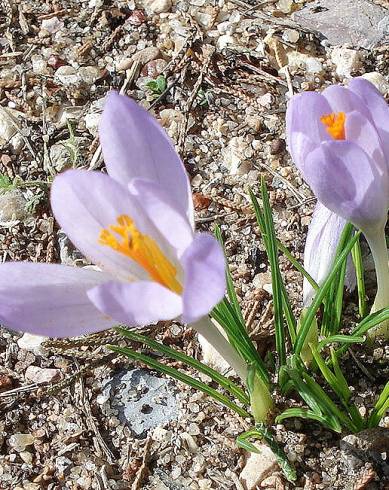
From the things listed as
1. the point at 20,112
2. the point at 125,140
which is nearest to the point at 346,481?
the point at 125,140

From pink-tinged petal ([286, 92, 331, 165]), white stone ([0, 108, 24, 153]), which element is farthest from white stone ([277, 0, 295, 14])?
pink-tinged petal ([286, 92, 331, 165])

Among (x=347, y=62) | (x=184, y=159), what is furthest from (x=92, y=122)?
(x=347, y=62)

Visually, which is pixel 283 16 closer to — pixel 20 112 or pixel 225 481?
pixel 20 112

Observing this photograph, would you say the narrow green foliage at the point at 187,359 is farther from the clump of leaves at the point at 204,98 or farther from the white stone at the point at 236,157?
the clump of leaves at the point at 204,98

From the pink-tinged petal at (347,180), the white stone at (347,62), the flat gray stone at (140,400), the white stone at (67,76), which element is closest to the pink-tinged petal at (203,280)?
the pink-tinged petal at (347,180)

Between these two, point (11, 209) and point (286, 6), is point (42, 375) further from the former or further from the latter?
point (286, 6)

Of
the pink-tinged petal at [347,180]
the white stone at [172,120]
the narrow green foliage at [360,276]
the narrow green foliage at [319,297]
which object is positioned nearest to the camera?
the pink-tinged petal at [347,180]
